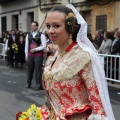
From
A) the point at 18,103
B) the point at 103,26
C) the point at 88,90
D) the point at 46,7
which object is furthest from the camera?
the point at 46,7

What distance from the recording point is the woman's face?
2240mm

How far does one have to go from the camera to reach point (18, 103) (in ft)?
23.8

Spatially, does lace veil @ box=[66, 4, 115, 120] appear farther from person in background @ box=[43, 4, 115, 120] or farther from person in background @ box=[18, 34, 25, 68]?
person in background @ box=[18, 34, 25, 68]

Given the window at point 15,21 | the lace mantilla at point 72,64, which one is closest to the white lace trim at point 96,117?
the lace mantilla at point 72,64

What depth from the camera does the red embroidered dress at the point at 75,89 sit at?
2.18 m

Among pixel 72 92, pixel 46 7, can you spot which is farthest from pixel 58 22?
pixel 46 7

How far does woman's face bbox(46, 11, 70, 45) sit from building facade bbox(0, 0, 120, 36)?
1349cm

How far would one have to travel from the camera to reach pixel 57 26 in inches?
88.4

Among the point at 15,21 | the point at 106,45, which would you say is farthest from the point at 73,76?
the point at 15,21

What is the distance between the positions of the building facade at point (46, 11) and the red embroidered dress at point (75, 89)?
13.5m

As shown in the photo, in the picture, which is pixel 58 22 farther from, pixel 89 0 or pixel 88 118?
pixel 89 0

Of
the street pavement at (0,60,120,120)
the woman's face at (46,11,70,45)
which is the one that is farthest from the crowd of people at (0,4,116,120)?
the street pavement at (0,60,120,120)

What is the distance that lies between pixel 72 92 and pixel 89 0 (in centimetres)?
1601

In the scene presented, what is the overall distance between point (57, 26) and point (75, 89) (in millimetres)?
448
